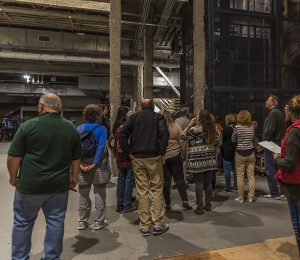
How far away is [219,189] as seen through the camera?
18.6 feet

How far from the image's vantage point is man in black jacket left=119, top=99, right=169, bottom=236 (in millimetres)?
3477

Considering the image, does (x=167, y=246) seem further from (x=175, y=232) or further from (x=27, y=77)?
(x=27, y=77)

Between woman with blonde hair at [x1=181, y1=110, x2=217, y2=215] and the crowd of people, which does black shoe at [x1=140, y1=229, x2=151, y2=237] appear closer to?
the crowd of people

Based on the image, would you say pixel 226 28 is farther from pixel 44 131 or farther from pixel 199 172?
pixel 44 131

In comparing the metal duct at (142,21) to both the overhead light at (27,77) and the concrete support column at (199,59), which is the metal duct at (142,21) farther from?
the overhead light at (27,77)

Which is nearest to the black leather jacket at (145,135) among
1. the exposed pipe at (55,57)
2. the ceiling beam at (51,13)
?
the ceiling beam at (51,13)

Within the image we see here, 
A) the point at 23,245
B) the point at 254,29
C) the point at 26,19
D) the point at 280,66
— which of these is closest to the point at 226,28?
the point at 254,29

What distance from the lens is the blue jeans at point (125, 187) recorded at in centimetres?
431

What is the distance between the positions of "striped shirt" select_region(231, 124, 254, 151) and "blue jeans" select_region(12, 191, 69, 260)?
10.1ft

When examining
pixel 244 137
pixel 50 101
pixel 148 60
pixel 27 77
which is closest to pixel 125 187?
pixel 244 137

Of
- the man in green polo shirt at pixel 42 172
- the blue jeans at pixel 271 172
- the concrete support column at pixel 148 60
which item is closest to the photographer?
the man in green polo shirt at pixel 42 172

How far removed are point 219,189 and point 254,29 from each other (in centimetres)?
495

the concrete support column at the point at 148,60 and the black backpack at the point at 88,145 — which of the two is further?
the concrete support column at the point at 148,60

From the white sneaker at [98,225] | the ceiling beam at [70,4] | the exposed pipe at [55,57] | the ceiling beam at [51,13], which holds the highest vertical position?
the ceiling beam at [51,13]
